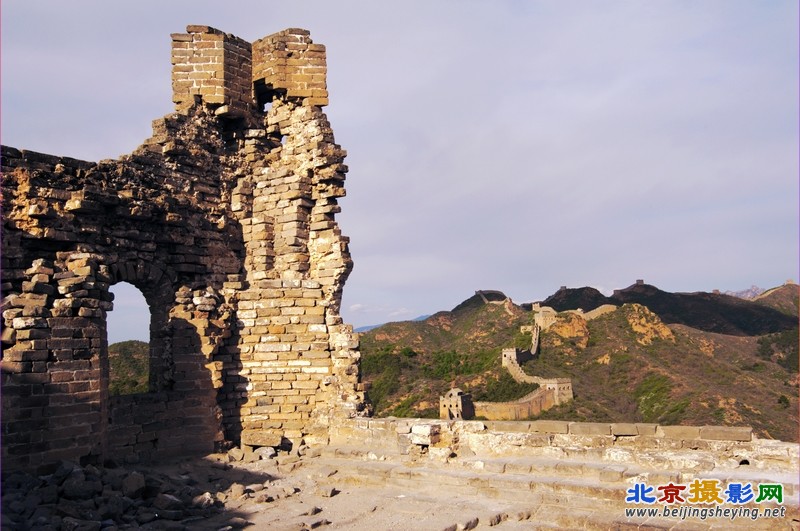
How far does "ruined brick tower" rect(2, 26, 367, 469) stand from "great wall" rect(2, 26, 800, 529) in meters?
0.02

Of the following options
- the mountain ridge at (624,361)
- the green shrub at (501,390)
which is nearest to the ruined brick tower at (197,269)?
the mountain ridge at (624,361)

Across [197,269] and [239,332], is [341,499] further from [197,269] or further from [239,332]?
[197,269]

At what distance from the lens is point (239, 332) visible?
10281mm

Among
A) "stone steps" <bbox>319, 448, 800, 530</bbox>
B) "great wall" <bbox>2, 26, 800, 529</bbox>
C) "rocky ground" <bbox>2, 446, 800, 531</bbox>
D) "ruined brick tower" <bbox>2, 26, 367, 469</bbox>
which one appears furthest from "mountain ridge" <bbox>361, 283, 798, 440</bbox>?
"rocky ground" <bbox>2, 446, 800, 531</bbox>

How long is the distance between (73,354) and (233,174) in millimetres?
4476

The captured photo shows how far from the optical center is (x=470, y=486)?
7348 millimetres

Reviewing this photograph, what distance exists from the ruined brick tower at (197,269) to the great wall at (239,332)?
2 cm

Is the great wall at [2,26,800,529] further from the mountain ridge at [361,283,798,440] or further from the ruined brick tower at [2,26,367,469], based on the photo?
the mountain ridge at [361,283,798,440]

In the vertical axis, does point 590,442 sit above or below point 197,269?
below

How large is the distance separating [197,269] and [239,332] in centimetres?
114

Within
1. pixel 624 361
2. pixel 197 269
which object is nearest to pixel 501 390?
pixel 624 361

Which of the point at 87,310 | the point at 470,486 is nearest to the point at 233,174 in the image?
the point at 87,310

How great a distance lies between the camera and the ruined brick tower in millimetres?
7684

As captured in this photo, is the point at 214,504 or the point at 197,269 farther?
the point at 197,269
